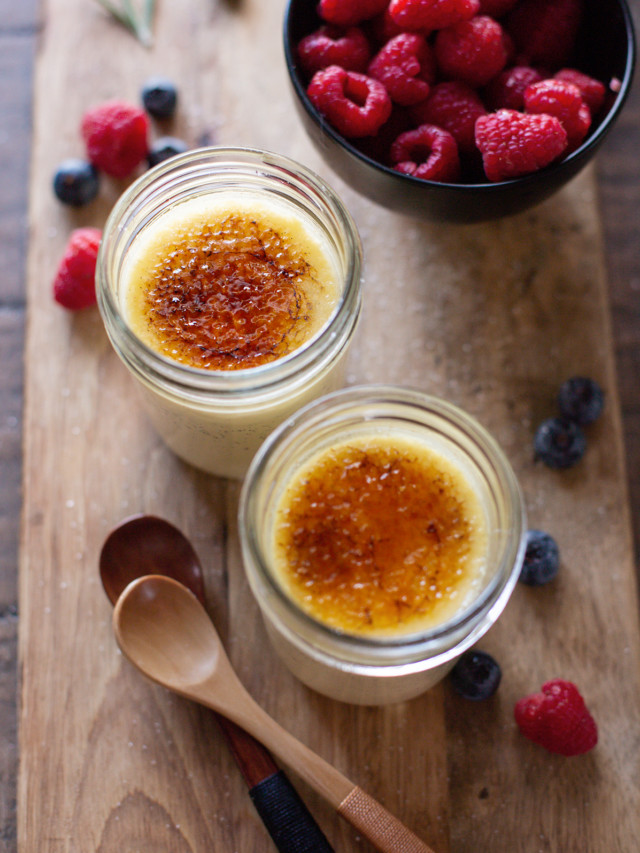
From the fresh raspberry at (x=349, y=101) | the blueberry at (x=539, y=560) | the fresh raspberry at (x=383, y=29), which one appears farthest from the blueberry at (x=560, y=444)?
the fresh raspberry at (x=383, y=29)

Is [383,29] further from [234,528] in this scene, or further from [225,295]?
[234,528]

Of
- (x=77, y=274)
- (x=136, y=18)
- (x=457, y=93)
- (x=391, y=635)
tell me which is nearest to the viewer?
(x=391, y=635)

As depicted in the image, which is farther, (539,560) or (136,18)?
(136,18)

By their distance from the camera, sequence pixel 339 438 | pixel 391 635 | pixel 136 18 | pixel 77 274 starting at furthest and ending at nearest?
pixel 136 18 → pixel 77 274 → pixel 339 438 → pixel 391 635

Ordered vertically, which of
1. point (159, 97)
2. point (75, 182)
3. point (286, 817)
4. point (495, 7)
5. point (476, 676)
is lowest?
point (286, 817)

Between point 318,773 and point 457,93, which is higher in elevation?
point 457,93

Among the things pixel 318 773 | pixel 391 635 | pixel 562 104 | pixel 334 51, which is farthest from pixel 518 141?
pixel 318 773

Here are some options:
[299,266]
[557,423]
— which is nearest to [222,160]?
[299,266]
